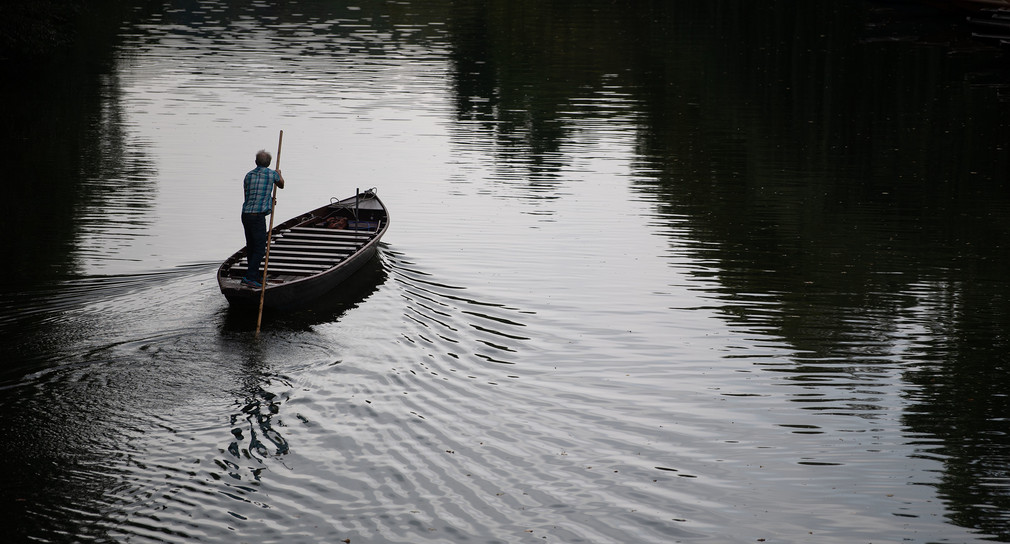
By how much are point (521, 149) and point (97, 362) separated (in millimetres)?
17239

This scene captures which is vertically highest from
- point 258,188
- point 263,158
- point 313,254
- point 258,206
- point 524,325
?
point 263,158

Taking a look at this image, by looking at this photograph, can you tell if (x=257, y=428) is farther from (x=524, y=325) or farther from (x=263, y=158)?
(x=263, y=158)

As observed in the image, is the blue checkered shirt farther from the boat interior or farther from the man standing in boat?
the boat interior

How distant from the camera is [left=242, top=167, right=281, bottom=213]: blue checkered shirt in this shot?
16625mm

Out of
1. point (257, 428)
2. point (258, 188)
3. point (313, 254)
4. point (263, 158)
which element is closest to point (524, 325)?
point (313, 254)

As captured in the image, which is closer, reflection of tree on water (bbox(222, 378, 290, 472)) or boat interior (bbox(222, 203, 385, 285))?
reflection of tree on water (bbox(222, 378, 290, 472))

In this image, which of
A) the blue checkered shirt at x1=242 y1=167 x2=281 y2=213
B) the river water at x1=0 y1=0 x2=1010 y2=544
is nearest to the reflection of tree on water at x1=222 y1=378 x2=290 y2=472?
the river water at x1=0 y1=0 x2=1010 y2=544

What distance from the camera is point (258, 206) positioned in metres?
16.7

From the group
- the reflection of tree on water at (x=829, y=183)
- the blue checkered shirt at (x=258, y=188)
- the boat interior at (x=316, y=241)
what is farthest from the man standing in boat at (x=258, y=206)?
the reflection of tree on water at (x=829, y=183)

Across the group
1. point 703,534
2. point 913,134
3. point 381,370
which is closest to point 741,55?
point 913,134

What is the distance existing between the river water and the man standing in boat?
96 cm

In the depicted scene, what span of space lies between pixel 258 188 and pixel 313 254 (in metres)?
1.86

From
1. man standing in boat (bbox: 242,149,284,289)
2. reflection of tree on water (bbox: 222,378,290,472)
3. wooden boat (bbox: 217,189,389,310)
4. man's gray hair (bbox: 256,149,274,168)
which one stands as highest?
man's gray hair (bbox: 256,149,274,168)

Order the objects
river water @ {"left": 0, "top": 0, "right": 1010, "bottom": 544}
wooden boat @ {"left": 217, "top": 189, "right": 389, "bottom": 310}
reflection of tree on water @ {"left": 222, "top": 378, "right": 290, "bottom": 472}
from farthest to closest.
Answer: wooden boat @ {"left": 217, "top": 189, "right": 389, "bottom": 310} → reflection of tree on water @ {"left": 222, "top": 378, "right": 290, "bottom": 472} → river water @ {"left": 0, "top": 0, "right": 1010, "bottom": 544}
